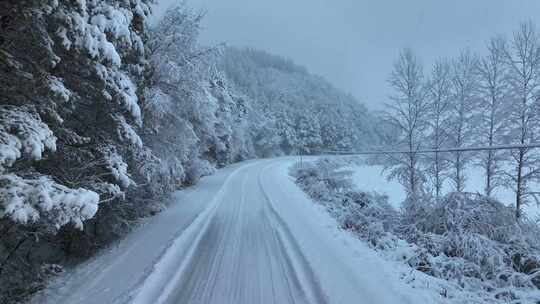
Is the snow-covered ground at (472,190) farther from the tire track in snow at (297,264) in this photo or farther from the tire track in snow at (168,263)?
the tire track in snow at (168,263)

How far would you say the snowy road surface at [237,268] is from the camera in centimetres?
430

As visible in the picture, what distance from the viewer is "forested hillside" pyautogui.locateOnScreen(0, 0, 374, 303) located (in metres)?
3.61

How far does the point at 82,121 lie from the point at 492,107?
17.4 metres

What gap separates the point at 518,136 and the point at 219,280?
48.2 ft

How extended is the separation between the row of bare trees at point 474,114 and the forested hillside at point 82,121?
1076 centimetres

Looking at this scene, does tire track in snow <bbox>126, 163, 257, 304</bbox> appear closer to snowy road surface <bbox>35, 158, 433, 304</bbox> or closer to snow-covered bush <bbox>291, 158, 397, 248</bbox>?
snowy road surface <bbox>35, 158, 433, 304</bbox>

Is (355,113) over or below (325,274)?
over

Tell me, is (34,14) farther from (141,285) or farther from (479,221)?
(479,221)

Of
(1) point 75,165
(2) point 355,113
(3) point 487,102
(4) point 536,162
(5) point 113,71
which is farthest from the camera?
(2) point 355,113

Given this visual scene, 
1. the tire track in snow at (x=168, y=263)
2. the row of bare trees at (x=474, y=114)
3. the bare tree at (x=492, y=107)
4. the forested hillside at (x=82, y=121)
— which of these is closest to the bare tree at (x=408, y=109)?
the row of bare trees at (x=474, y=114)

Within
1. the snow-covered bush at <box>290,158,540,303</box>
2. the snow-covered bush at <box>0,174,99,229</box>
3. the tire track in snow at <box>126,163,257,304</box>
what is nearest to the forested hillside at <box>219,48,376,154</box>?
the tire track in snow at <box>126,163,257,304</box>

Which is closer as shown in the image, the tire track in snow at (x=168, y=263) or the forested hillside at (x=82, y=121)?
the forested hillside at (x=82, y=121)

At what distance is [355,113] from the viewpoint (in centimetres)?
10869

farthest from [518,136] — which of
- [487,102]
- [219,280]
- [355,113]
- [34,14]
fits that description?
[355,113]
